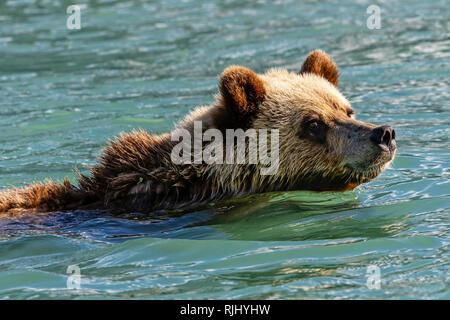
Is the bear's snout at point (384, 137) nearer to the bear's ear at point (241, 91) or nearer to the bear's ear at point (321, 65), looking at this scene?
the bear's ear at point (241, 91)

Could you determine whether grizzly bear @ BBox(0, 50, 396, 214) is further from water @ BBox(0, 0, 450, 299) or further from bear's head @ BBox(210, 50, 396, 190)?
water @ BBox(0, 0, 450, 299)

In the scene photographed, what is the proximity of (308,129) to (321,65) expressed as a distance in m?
0.99

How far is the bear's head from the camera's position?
25.6ft

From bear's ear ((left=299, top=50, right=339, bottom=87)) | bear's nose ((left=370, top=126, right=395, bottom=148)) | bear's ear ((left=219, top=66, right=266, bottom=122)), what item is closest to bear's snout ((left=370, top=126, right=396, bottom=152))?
bear's nose ((left=370, top=126, right=395, bottom=148))

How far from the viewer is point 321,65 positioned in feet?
28.7

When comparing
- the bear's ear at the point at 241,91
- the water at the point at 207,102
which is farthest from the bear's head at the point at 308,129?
the water at the point at 207,102

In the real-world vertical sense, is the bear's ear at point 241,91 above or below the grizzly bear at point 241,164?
above

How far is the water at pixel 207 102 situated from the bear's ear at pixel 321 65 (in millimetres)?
1307

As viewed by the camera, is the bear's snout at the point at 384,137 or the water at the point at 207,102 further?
the bear's snout at the point at 384,137

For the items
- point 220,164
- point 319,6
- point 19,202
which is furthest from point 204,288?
point 319,6

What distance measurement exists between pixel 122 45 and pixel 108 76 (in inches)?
102

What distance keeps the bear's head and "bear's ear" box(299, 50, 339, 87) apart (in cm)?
43

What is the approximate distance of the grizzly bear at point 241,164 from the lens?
25.9 feet

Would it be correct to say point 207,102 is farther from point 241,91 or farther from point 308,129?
point 241,91
